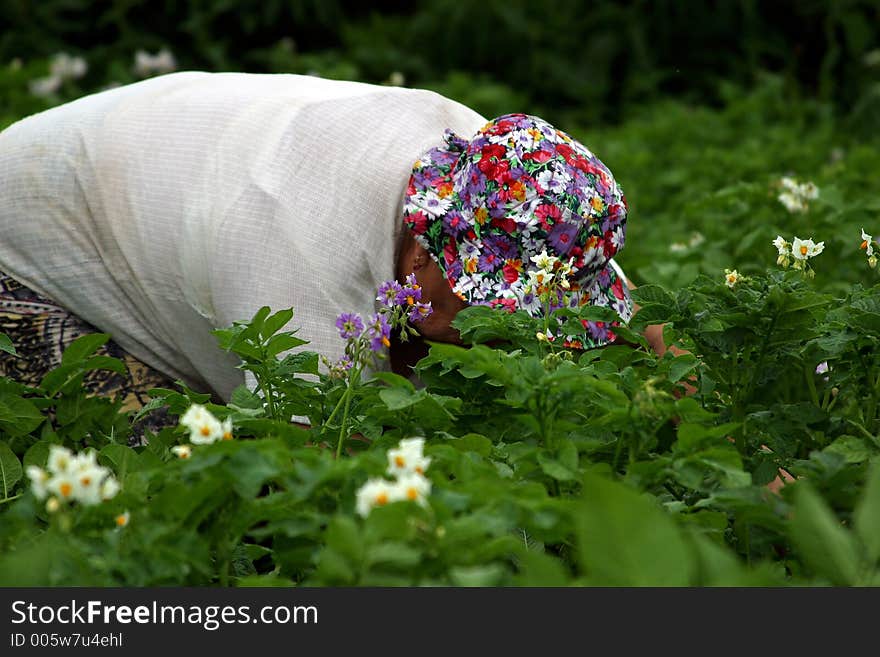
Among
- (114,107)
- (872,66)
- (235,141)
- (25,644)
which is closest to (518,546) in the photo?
(25,644)

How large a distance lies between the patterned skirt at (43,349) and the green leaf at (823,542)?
1.49 meters

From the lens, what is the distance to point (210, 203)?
2350 millimetres

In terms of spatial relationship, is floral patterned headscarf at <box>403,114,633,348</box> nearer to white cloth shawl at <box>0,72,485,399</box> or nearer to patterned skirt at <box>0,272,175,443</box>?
white cloth shawl at <box>0,72,485,399</box>

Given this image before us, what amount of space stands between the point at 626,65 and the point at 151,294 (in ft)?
17.6

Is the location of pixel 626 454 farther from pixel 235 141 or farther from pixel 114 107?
pixel 114 107

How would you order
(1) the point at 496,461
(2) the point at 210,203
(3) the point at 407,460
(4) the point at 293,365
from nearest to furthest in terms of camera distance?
(3) the point at 407,460
(1) the point at 496,461
(4) the point at 293,365
(2) the point at 210,203

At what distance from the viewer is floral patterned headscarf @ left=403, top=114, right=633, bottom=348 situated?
7.35 feet

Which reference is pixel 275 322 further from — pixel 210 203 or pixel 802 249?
pixel 802 249

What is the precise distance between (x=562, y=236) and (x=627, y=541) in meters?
1.12

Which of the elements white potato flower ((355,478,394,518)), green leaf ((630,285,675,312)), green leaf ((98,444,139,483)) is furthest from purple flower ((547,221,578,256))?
white potato flower ((355,478,394,518))

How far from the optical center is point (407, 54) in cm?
732

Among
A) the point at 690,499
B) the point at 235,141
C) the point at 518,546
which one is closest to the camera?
the point at 518,546

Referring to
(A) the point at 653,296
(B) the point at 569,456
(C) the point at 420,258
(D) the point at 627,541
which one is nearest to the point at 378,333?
(B) the point at 569,456

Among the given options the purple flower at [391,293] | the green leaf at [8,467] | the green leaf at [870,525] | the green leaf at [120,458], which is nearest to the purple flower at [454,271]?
the purple flower at [391,293]
